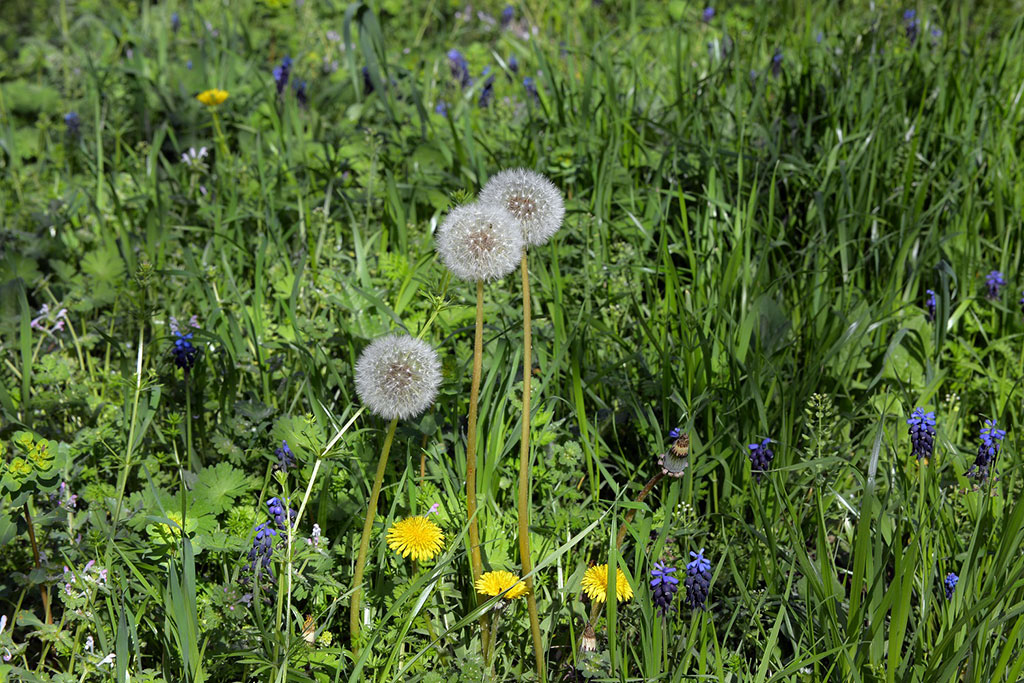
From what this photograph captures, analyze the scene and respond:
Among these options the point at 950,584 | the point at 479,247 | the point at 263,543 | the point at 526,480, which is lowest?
the point at 950,584

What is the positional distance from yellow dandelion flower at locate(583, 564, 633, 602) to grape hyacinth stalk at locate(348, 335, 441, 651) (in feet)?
1.60

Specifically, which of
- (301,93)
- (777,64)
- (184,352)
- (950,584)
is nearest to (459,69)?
(301,93)

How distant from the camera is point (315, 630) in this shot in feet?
6.42

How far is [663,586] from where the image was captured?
1.86 m

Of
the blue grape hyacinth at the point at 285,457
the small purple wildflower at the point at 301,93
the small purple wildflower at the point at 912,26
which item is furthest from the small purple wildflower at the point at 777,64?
the blue grape hyacinth at the point at 285,457

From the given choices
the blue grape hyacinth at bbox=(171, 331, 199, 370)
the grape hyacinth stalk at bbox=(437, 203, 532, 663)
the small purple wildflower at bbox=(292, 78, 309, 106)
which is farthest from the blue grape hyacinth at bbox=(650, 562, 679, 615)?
the small purple wildflower at bbox=(292, 78, 309, 106)

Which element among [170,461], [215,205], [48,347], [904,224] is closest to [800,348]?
[904,224]

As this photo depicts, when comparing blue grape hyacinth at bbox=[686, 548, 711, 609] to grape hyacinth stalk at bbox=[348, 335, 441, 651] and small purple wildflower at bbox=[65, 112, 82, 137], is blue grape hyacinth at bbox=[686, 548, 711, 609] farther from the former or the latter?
small purple wildflower at bbox=[65, 112, 82, 137]

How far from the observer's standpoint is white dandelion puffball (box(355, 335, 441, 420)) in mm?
1607

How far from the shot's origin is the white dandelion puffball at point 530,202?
1.67 m

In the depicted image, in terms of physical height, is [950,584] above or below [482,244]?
below

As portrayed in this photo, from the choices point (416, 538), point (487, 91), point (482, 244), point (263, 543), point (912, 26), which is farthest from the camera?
point (912, 26)

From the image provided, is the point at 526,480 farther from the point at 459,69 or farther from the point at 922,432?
the point at 459,69

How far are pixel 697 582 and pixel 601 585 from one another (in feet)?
0.66
